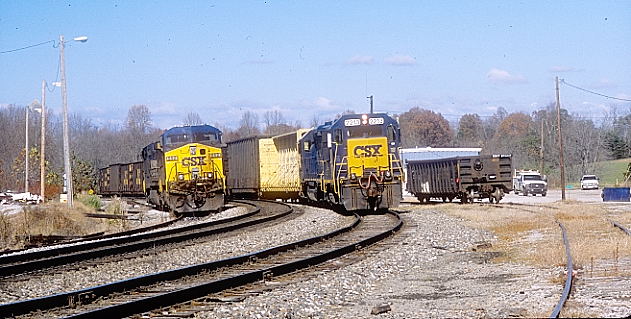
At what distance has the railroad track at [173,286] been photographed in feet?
27.3

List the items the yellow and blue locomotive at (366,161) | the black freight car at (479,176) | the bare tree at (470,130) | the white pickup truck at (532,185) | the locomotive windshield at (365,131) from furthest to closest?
1. the bare tree at (470,130)
2. the white pickup truck at (532,185)
3. the black freight car at (479,176)
4. the locomotive windshield at (365,131)
5. the yellow and blue locomotive at (366,161)

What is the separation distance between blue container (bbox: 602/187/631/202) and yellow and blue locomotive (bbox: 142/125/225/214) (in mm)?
20225

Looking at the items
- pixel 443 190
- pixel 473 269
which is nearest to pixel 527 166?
pixel 443 190

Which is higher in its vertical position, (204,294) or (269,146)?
(269,146)

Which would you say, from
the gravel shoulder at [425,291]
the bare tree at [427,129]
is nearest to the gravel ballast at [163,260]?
the gravel shoulder at [425,291]

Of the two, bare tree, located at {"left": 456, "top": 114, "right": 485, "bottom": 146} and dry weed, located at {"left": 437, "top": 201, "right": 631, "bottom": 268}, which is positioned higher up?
bare tree, located at {"left": 456, "top": 114, "right": 485, "bottom": 146}

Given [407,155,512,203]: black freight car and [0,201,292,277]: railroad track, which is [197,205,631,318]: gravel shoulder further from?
[407,155,512,203]: black freight car

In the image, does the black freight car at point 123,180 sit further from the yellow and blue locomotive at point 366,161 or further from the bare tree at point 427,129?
the bare tree at point 427,129

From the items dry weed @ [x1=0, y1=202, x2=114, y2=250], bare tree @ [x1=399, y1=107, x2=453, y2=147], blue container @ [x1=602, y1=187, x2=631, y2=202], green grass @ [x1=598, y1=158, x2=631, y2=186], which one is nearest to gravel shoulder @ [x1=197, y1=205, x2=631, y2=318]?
dry weed @ [x1=0, y1=202, x2=114, y2=250]

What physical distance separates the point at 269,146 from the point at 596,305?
35.1m

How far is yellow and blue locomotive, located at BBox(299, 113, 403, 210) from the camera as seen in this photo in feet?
85.9

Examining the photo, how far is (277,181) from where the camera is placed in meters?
42.0

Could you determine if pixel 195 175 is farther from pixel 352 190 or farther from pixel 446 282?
pixel 446 282

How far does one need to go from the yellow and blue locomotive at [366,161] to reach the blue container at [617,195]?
17837 mm
